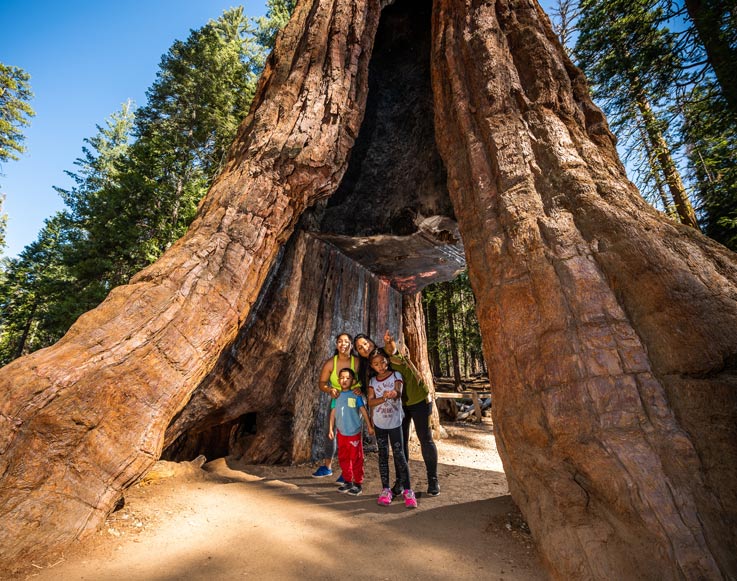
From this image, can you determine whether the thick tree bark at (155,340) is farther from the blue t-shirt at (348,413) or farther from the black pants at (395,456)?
the black pants at (395,456)

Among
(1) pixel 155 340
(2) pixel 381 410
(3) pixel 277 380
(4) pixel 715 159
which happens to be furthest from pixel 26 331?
(4) pixel 715 159

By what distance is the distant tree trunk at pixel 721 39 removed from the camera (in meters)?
6.17

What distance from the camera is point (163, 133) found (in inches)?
607

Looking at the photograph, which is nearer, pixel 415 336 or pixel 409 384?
pixel 409 384

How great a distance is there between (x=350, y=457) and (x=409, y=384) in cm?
116

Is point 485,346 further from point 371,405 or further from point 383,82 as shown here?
point 383,82

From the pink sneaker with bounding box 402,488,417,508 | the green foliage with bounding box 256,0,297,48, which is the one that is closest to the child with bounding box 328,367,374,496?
the pink sneaker with bounding box 402,488,417,508

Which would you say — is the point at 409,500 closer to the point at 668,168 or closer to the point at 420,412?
the point at 420,412

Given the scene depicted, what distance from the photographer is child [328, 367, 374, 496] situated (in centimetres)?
428

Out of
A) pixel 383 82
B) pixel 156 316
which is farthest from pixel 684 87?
pixel 156 316

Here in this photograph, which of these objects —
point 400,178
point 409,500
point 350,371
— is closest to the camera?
point 409,500

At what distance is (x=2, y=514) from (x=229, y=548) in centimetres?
148

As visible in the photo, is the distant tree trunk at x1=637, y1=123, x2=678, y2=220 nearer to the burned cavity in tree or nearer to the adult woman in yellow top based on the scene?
the burned cavity in tree

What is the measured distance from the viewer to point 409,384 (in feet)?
13.8
